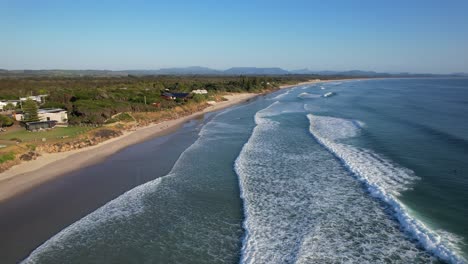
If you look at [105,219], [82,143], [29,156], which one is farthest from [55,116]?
[105,219]

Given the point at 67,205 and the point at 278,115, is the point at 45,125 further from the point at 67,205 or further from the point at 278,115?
the point at 278,115

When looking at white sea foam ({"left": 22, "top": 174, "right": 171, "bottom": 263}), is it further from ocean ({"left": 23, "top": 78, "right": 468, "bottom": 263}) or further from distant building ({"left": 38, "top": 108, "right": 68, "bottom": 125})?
distant building ({"left": 38, "top": 108, "right": 68, "bottom": 125})

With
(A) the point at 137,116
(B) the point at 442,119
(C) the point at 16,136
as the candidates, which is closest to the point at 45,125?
(C) the point at 16,136

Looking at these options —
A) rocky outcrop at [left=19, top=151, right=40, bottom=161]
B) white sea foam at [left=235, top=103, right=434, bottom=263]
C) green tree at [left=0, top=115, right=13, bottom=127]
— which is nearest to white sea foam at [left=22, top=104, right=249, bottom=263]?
white sea foam at [left=235, top=103, right=434, bottom=263]

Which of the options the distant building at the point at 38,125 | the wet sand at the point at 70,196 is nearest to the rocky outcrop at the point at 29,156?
the wet sand at the point at 70,196

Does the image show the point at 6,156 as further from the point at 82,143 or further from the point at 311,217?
the point at 311,217

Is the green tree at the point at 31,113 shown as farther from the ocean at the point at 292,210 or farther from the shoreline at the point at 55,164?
the ocean at the point at 292,210
